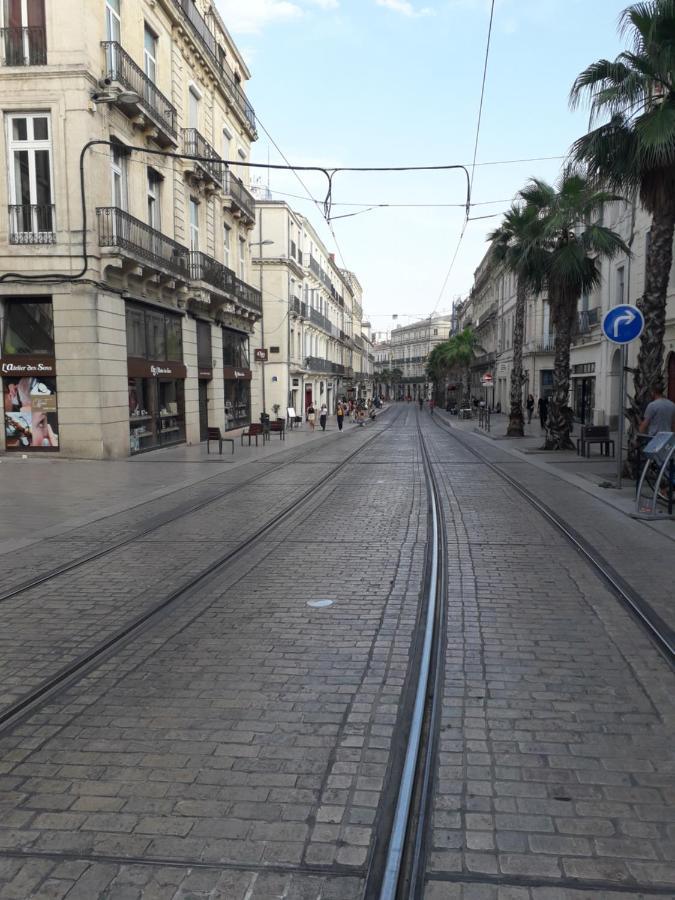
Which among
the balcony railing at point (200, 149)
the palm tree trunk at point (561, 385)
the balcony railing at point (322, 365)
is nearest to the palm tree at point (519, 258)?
the palm tree trunk at point (561, 385)

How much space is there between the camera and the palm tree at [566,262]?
20.2 m

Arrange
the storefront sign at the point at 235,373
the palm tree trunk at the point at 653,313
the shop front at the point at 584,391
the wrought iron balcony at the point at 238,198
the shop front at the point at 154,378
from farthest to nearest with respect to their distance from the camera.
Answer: the shop front at the point at 584,391 < the storefront sign at the point at 235,373 < the wrought iron balcony at the point at 238,198 < the shop front at the point at 154,378 < the palm tree trunk at the point at 653,313

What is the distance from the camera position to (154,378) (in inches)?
872

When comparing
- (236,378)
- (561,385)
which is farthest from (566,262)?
(236,378)

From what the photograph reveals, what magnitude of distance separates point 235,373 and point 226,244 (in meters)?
5.59

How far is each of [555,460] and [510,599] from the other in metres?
13.1

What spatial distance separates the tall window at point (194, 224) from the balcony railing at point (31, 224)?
8.23 metres

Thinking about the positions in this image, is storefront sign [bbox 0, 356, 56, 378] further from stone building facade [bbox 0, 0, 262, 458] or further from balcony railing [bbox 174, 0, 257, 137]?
balcony railing [bbox 174, 0, 257, 137]

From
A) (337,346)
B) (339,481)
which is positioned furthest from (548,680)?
(337,346)

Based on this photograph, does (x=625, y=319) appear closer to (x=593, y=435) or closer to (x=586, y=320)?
(x=593, y=435)

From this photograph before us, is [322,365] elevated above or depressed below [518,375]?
above

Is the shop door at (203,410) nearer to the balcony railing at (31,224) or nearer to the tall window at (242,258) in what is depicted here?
the tall window at (242,258)

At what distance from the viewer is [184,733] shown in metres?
3.78

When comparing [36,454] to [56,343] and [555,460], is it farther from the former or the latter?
[555,460]
